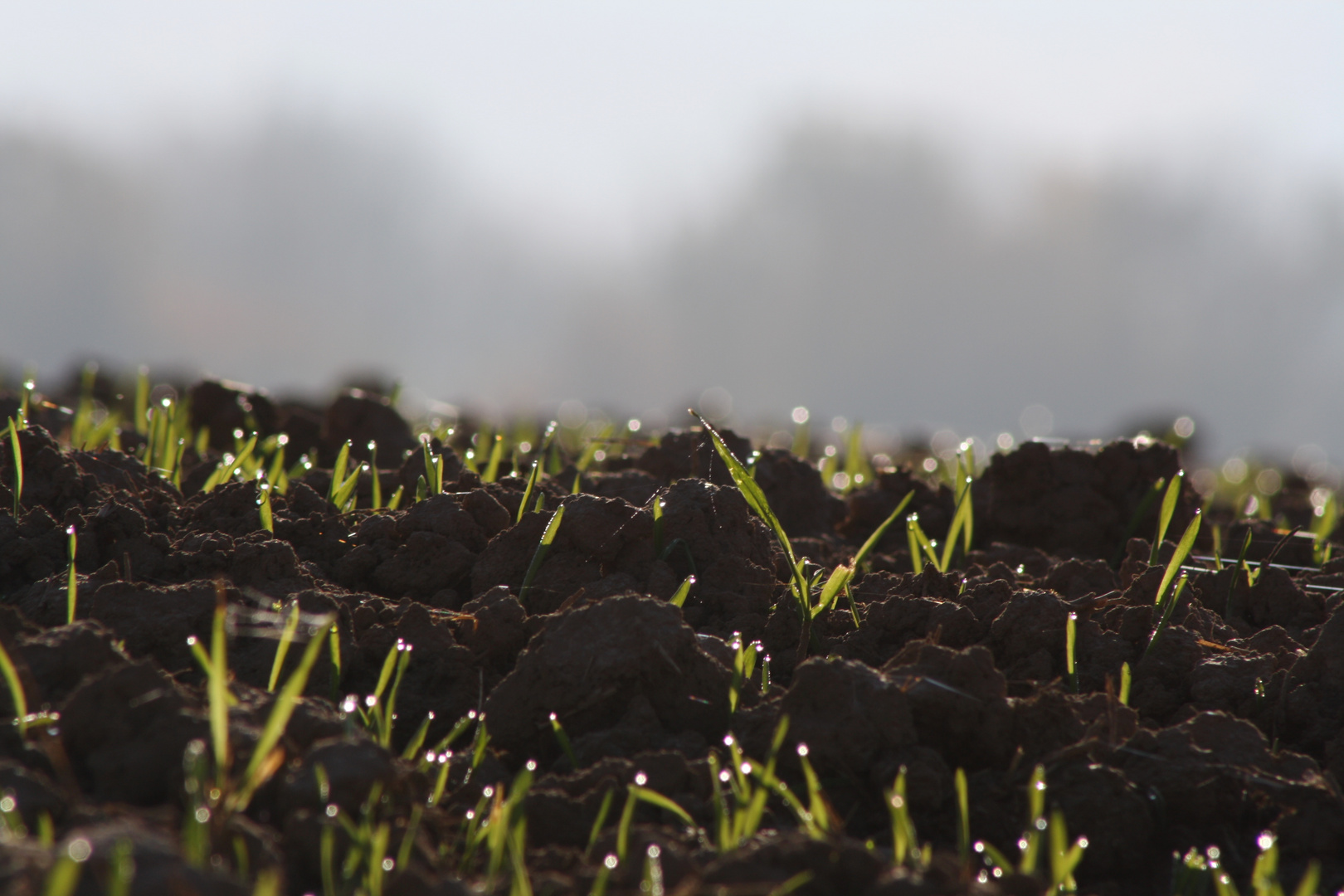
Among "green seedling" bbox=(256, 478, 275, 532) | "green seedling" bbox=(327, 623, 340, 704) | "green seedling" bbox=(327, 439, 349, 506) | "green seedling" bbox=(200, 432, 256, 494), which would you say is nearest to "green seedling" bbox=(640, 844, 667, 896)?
"green seedling" bbox=(327, 623, 340, 704)

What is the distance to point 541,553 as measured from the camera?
6.04ft

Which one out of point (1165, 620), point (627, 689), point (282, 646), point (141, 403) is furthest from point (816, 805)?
point (141, 403)

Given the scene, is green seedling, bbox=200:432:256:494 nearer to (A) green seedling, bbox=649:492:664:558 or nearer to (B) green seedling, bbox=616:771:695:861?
(A) green seedling, bbox=649:492:664:558

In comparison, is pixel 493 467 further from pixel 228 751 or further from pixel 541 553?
pixel 228 751

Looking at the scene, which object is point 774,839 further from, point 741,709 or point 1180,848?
point 1180,848

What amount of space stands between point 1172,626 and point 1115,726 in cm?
43

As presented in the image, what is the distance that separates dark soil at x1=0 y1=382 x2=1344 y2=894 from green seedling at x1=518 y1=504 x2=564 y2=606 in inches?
0.8

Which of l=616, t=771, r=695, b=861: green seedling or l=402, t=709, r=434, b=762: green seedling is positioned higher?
l=616, t=771, r=695, b=861: green seedling

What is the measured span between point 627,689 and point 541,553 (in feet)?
1.32

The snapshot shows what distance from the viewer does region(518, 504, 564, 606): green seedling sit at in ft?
5.92

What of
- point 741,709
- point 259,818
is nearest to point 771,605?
point 741,709

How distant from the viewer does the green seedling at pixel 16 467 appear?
6.59 ft

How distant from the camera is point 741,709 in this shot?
1.51 m

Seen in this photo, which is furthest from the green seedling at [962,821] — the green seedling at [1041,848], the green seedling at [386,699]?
the green seedling at [386,699]
